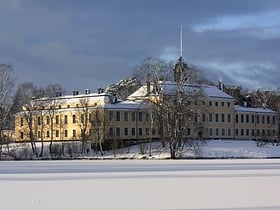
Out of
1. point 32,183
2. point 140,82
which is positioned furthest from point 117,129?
point 32,183

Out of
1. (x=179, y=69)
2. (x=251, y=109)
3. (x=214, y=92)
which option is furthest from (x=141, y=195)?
(x=251, y=109)

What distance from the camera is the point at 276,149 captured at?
102375 mm

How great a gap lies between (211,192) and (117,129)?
99.6 metres

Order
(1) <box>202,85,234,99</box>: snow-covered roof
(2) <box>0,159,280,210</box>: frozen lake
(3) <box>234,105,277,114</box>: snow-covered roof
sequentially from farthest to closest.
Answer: (3) <box>234,105,277,114</box>: snow-covered roof < (1) <box>202,85,234,99</box>: snow-covered roof < (2) <box>0,159,280,210</box>: frozen lake

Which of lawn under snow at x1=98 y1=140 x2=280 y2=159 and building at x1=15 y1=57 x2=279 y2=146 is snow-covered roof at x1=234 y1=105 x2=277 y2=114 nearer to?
building at x1=15 y1=57 x2=279 y2=146

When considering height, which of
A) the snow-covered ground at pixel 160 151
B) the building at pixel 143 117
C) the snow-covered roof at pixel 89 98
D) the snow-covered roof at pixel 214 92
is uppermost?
the snow-covered roof at pixel 214 92

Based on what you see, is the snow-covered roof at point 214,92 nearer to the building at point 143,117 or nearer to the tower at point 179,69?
the building at point 143,117

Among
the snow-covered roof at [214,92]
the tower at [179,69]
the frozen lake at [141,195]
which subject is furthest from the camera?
the snow-covered roof at [214,92]

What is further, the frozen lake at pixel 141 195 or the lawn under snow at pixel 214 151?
the lawn under snow at pixel 214 151

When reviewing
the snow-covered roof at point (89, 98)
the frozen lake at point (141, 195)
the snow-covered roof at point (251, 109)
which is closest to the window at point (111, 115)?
the snow-covered roof at point (89, 98)

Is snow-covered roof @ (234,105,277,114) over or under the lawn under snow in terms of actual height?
over

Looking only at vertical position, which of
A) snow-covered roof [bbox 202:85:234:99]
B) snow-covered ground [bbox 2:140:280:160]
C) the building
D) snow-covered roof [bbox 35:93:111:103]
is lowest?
snow-covered ground [bbox 2:140:280:160]

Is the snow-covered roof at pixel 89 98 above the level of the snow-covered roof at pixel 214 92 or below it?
below

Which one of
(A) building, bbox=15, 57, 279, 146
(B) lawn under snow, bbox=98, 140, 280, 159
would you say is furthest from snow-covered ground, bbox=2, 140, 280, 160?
(A) building, bbox=15, 57, 279, 146
